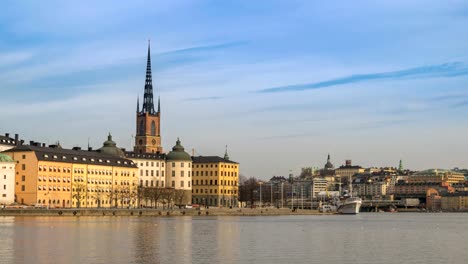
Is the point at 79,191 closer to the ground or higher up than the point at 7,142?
closer to the ground

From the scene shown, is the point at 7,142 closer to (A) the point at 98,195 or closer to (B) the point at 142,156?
(A) the point at 98,195

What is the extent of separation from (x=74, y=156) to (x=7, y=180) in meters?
17.6

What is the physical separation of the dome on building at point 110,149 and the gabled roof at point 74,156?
439cm

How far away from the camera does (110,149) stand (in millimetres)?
165875

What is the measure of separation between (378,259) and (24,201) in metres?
94.4

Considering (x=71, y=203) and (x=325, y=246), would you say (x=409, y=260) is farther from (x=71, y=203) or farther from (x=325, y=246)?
(x=71, y=203)

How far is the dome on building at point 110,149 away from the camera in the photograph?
16450 centimetres

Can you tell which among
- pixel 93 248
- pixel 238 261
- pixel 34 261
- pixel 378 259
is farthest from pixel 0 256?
pixel 378 259

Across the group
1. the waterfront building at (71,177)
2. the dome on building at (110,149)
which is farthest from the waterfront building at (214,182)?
the waterfront building at (71,177)

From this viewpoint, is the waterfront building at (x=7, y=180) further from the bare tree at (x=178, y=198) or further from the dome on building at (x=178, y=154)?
the dome on building at (x=178, y=154)

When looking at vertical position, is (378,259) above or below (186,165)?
below

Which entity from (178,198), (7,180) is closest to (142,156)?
(178,198)

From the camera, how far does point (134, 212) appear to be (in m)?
123

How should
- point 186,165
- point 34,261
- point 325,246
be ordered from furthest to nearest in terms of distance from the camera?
point 186,165 < point 325,246 < point 34,261
